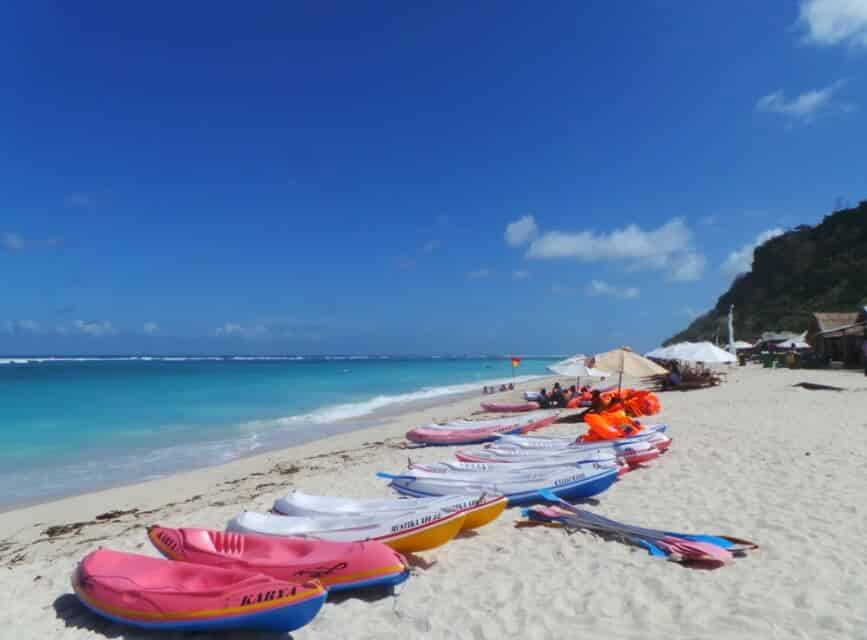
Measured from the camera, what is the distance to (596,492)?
22.1 ft

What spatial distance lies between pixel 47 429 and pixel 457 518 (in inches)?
687

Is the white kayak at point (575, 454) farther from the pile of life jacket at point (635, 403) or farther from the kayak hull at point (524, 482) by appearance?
the pile of life jacket at point (635, 403)

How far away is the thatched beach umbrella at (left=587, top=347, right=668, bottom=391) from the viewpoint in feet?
45.8

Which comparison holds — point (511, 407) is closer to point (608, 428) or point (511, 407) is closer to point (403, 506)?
point (608, 428)

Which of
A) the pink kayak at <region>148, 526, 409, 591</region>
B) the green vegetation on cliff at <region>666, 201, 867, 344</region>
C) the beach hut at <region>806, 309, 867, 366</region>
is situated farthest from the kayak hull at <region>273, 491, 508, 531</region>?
the green vegetation on cliff at <region>666, 201, 867, 344</region>

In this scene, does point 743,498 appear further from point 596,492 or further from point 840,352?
point 840,352

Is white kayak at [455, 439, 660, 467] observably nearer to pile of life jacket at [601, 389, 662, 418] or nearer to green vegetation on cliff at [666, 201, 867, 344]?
pile of life jacket at [601, 389, 662, 418]

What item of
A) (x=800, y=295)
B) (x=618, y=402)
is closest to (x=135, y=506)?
(x=618, y=402)

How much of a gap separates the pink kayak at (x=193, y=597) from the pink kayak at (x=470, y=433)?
323 inches

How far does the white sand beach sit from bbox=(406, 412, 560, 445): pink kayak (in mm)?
2392

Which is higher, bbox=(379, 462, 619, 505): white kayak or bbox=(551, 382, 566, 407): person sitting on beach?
bbox=(551, 382, 566, 407): person sitting on beach

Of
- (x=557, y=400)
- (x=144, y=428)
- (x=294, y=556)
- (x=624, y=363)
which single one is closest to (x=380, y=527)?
(x=294, y=556)

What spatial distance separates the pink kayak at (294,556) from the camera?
13.9 feet

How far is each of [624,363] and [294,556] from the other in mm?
11374
